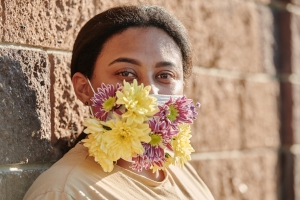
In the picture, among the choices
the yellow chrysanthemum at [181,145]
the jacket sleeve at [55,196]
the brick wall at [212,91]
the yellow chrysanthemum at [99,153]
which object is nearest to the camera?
the jacket sleeve at [55,196]

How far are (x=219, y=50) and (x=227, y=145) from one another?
585mm

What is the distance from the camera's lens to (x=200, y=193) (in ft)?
8.30

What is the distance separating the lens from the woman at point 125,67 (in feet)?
6.68

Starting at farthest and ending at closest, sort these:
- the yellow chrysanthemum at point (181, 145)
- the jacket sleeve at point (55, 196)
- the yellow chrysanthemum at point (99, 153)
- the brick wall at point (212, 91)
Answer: the brick wall at point (212, 91) → the yellow chrysanthemum at point (181, 145) → the yellow chrysanthemum at point (99, 153) → the jacket sleeve at point (55, 196)

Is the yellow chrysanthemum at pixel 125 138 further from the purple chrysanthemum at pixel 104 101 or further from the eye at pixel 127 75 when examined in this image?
the eye at pixel 127 75

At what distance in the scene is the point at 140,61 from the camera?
2119mm

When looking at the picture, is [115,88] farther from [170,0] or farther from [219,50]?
[219,50]

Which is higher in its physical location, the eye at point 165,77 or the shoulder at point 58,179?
the eye at point 165,77

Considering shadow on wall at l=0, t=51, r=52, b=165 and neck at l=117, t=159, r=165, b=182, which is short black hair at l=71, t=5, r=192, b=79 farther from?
neck at l=117, t=159, r=165, b=182

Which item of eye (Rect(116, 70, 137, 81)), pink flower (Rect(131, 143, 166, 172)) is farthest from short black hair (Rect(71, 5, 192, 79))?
pink flower (Rect(131, 143, 166, 172))

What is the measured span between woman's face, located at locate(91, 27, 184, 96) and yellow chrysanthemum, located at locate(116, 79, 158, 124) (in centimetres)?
15

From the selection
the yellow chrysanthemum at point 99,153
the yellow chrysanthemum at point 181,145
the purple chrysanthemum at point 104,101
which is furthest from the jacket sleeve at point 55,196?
the yellow chrysanthemum at point 181,145

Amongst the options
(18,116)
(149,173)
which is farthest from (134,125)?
(18,116)

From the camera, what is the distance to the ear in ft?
7.34
